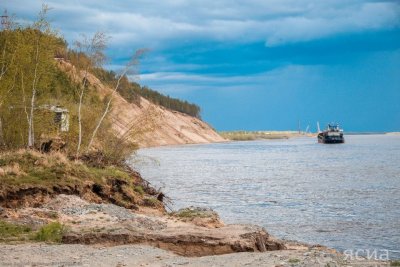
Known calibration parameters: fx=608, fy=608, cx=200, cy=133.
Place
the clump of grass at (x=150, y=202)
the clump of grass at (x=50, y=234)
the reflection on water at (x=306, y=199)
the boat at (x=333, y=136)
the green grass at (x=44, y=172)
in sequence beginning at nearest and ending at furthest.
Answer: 1. the clump of grass at (x=50, y=234)
2. the green grass at (x=44, y=172)
3. the reflection on water at (x=306, y=199)
4. the clump of grass at (x=150, y=202)
5. the boat at (x=333, y=136)

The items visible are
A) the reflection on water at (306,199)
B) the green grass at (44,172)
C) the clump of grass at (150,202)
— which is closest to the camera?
the green grass at (44,172)

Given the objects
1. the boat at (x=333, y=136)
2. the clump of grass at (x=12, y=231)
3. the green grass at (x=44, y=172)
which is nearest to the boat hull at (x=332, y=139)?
the boat at (x=333, y=136)

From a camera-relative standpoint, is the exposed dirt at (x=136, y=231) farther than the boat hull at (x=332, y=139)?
No

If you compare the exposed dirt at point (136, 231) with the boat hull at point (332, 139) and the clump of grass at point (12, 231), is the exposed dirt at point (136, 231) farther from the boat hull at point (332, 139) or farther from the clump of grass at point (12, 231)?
the boat hull at point (332, 139)

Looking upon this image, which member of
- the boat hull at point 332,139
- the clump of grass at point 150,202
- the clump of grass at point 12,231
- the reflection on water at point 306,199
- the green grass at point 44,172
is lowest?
the reflection on water at point 306,199

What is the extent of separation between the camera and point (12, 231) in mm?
17984

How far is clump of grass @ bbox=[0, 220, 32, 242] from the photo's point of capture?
17.2m

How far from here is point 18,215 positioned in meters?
20.2

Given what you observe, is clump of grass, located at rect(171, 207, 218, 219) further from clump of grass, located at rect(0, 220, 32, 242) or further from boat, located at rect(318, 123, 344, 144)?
boat, located at rect(318, 123, 344, 144)

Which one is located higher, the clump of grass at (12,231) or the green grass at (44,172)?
the green grass at (44,172)

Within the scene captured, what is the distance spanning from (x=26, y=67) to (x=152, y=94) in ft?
534

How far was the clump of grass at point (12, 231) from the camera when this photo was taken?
17228 millimetres

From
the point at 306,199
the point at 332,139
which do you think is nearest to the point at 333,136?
the point at 332,139

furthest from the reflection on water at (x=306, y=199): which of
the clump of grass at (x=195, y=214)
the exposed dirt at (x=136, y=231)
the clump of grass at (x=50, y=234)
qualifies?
the clump of grass at (x=50, y=234)
